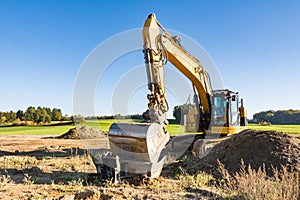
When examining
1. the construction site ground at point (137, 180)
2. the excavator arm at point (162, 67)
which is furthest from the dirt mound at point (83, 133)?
the excavator arm at point (162, 67)

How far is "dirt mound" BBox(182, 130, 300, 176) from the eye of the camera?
6270 millimetres

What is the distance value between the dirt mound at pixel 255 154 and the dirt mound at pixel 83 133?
12.4 metres

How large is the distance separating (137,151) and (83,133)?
45.9 feet

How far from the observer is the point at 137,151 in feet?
18.1

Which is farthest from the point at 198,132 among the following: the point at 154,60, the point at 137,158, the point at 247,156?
the point at 137,158

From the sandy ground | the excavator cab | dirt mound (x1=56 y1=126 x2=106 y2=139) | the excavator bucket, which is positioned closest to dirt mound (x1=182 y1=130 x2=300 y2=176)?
the sandy ground

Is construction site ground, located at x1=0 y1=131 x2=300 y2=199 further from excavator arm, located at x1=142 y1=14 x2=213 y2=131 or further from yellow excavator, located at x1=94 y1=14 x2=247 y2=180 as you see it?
excavator arm, located at x1=142 y1=14 x2=213 y2=131

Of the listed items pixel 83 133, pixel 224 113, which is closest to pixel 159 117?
pixel 224 113

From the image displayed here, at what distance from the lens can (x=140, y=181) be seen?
5391 mm

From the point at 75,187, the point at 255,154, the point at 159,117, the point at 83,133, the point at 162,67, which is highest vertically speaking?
the point at 162,67

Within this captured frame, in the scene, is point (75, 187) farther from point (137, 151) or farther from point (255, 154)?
point (255, 154)

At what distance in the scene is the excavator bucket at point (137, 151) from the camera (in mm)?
5328

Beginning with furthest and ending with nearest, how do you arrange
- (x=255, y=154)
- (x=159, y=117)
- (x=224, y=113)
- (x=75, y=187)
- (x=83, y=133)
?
1. (x=83, y=133)
2. (x=224, y=113)
3. (x=255, y=154)
4. (x=159, y=117)
5. (x=75, y=187)

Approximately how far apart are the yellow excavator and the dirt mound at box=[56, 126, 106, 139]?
10039mm
